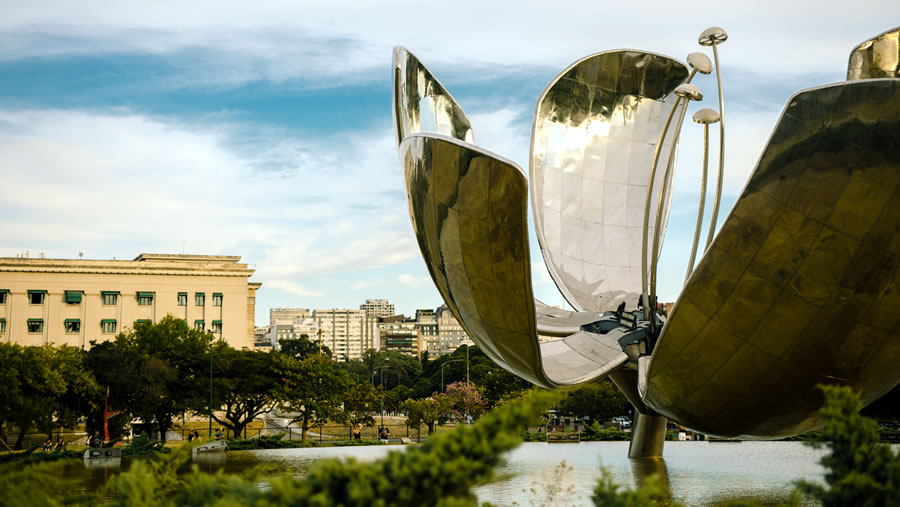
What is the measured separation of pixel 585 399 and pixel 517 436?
1828 inches

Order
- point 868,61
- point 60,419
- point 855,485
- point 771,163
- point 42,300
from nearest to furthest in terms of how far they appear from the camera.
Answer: point 855,485 → point 771,163 → point 868,61 → point 60,419 → point 42,300

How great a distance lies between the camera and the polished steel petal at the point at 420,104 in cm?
1480

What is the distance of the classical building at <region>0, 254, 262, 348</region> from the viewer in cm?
7662

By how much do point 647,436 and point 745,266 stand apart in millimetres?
8755

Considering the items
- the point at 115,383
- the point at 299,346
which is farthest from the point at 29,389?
the point at 299,346

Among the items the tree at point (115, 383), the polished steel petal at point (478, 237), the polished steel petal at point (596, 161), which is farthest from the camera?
the tree at point (115, 383)

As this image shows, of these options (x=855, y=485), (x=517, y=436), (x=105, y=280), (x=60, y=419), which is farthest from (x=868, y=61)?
(x=105, y=280)


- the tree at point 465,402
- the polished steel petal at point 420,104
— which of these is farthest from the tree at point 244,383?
the polished steel petal at point 420,104

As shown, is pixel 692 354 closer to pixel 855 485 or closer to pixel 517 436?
pixel 855 485

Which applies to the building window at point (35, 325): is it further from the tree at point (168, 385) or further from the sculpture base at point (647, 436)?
the sculpture base at point (647, 436)

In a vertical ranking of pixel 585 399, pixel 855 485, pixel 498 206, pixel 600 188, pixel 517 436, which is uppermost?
pixel 600 188

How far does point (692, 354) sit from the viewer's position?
11859mm

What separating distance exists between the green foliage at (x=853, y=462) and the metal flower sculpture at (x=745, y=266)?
409 centimetres

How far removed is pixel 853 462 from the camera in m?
6.41
